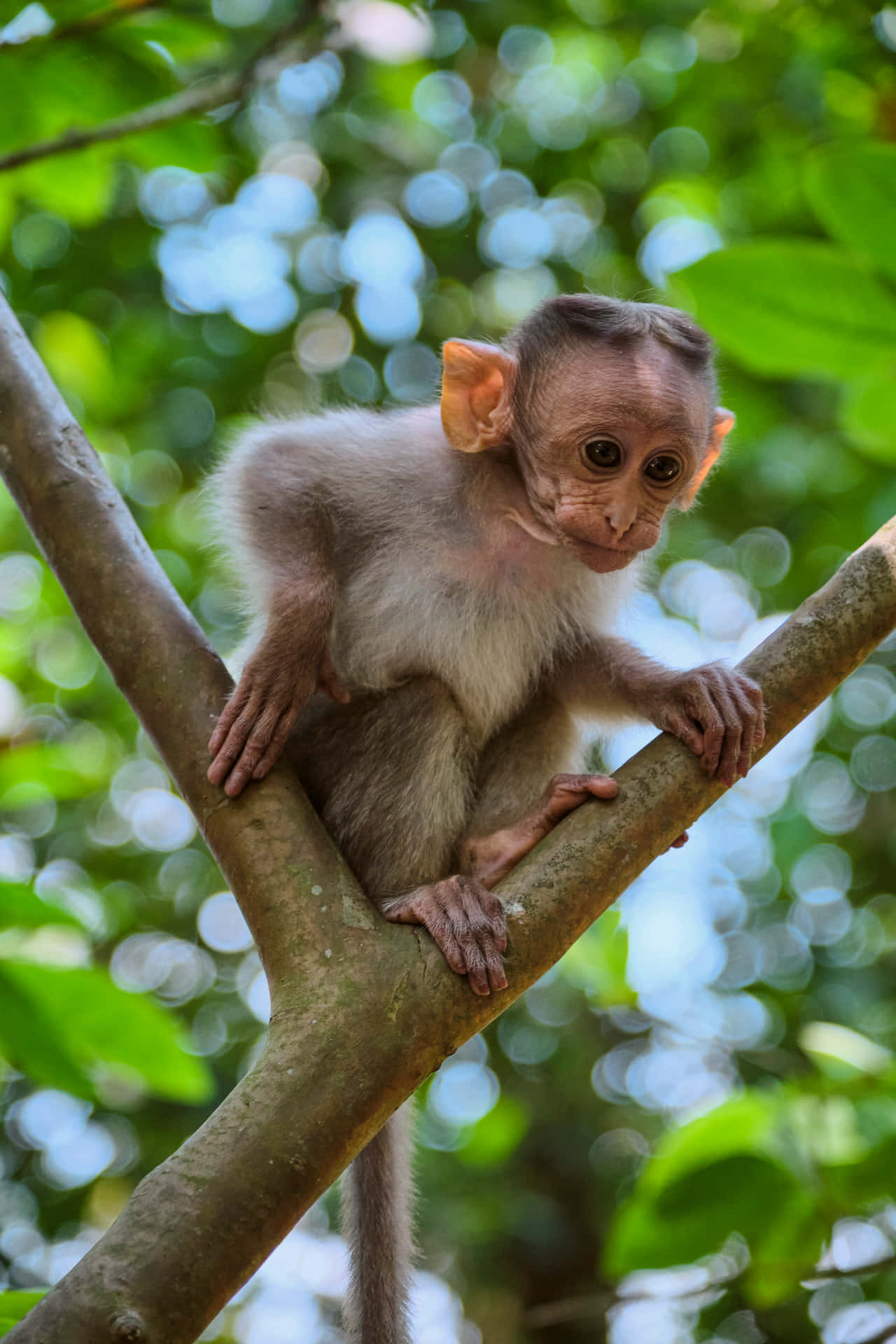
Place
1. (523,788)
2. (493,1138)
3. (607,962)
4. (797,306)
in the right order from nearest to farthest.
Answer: (797,306) < (523,788) < (607,962) < (493,1138)

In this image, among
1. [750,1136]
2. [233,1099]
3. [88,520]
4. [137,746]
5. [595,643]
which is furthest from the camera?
[137,746]

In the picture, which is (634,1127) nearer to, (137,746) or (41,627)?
(137,746)

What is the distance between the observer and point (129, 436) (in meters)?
7.97

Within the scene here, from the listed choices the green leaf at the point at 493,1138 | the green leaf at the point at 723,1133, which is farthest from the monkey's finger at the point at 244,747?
the green leaf at the point at 493,1138

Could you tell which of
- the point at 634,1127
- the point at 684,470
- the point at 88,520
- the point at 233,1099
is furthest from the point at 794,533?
the point at 233,1099

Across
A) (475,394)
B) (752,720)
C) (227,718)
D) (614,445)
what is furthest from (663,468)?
(227,718)

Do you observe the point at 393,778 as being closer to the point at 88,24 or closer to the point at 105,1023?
the point at 105,1023

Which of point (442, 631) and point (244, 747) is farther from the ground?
point (244, 747)

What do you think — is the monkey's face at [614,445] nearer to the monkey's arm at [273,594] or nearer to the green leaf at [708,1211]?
the monkey's arm at [273,594]

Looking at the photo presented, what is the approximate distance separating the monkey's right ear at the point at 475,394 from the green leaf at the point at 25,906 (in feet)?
5.68

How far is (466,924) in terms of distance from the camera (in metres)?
2.62

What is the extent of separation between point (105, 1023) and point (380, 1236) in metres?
0.92

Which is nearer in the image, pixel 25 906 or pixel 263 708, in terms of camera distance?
pixel 25 906

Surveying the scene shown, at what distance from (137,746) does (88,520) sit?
5.82 meters
